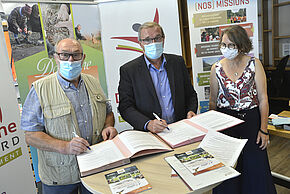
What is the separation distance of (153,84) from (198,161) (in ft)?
2.72

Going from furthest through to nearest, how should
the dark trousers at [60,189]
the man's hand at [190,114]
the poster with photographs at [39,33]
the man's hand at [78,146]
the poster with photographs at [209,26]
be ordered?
the poster with photographs at [209,26], the poster with photographs at [39,33], the man's hand at [190,114], the dark trousers at [60,189], the man's hand at [78,146]

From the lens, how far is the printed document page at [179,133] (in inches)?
48.3

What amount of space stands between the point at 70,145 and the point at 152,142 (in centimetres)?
42

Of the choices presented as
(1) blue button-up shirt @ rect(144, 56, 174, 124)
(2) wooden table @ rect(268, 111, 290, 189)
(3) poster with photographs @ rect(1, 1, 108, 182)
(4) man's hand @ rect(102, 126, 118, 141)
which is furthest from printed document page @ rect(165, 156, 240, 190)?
(3) poster with photographs @ rect(1, 1, 108, 182)

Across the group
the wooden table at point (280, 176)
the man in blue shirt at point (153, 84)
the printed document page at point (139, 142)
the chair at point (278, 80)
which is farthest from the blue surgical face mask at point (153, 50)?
the chair at point (278, 80)

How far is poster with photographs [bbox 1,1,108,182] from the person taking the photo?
242 cm

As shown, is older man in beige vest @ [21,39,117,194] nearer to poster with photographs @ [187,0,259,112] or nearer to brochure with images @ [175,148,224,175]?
brochure with images @ [175,148,224,175]

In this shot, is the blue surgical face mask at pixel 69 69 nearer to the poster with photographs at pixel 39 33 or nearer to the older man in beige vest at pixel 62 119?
the older man in beige vest at pixel 62 119

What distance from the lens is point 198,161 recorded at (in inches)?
39.5

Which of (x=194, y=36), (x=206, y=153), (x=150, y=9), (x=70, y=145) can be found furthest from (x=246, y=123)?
(x=150, y=9)

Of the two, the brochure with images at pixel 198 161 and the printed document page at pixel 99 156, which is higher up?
the printed document page at pixel 99 156

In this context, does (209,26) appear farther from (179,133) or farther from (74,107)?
(74,107)

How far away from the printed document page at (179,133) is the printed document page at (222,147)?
A: 71 mm

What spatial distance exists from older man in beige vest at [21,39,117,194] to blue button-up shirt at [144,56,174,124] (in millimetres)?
482
